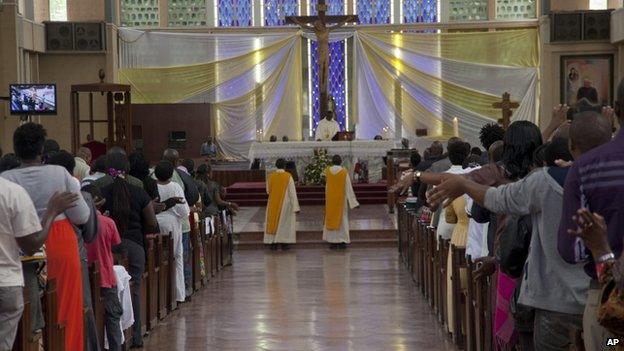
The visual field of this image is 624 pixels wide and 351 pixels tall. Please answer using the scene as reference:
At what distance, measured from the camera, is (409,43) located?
28.3 m

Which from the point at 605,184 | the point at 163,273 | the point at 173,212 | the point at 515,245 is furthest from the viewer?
the point at 173,212

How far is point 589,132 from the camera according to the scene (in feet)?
14.6

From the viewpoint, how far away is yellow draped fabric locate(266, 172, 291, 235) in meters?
17.5

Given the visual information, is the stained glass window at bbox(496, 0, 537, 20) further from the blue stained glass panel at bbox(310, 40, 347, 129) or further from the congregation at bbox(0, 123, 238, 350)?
the congregation at bbox(0, 123, 238, 350)

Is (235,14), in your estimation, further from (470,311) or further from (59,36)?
(470,311)

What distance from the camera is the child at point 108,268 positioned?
7871mm

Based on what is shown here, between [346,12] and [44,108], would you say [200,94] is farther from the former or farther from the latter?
[44,108]

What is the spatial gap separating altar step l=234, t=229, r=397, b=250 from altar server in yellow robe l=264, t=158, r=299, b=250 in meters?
0.39

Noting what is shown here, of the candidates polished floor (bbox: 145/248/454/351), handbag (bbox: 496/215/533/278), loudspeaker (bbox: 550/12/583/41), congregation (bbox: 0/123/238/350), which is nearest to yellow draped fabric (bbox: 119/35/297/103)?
loudspeaker (bbox: 550/12/583/41)

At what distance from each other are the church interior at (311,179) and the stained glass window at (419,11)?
56mm

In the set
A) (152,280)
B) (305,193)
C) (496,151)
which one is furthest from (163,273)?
(305,193)

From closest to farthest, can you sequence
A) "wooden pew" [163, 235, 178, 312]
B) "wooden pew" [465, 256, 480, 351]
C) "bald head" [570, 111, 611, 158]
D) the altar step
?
"bald head" [570, 111, 611, 158], "wooden pew" [465, 256, 480, 351], "wooden pew" [163, 235, 178, 312], the altar step

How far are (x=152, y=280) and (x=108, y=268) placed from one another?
8.34 feet

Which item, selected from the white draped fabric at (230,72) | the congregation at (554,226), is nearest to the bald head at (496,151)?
the congregation at (554,226)
